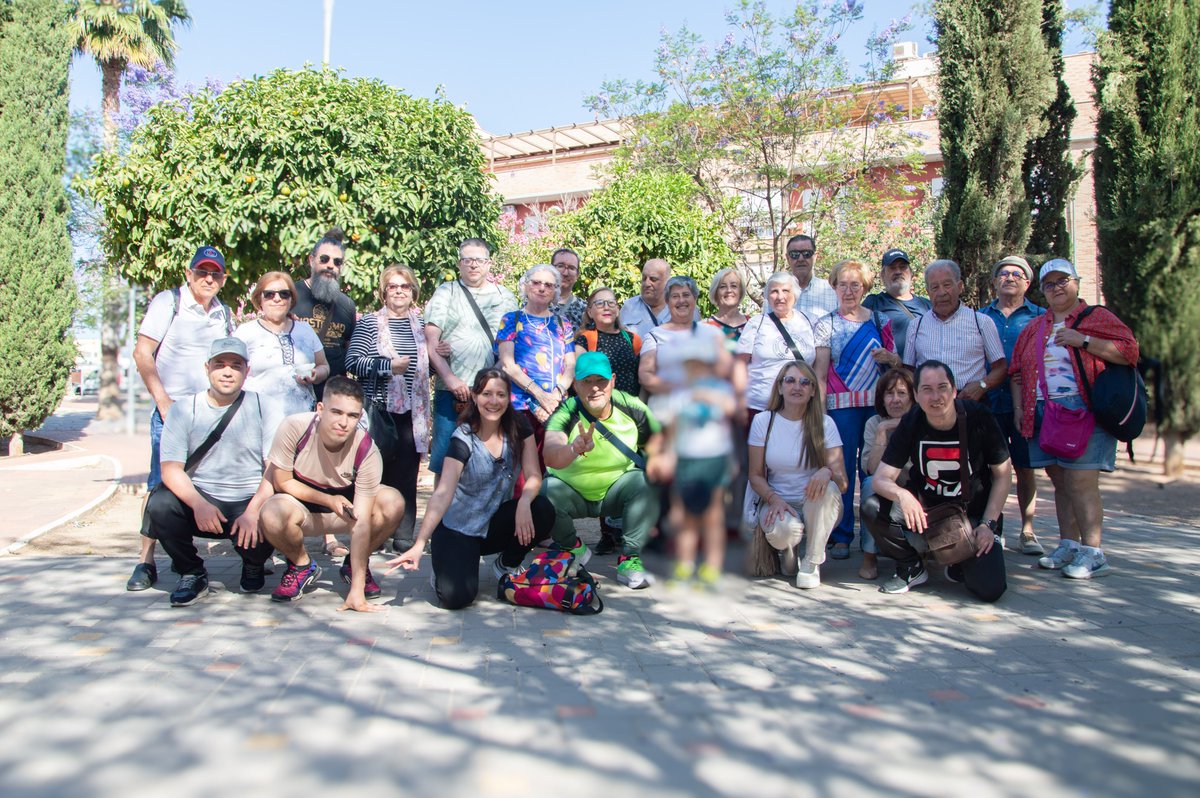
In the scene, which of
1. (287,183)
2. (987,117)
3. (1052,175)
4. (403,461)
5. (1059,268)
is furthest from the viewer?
(1052,175)

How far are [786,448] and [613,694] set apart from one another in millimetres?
2250

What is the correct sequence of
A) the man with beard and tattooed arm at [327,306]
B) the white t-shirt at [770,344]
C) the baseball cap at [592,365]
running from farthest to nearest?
the man with beard and tattooed arm at [327,306] < the white t-shirt at [770,344] < the baseball cap at [592,365]

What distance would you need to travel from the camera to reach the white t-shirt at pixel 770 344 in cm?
557

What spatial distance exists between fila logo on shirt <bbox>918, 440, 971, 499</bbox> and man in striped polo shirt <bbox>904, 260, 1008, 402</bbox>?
2.66ft

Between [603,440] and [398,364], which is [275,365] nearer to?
[398,364]

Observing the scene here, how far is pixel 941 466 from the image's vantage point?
5.27 metres

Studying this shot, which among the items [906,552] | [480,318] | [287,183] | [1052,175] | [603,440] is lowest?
[906,552]

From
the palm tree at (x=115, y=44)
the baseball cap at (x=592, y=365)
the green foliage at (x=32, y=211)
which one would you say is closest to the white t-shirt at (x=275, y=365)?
the baseball cap at (x=592, y=365)

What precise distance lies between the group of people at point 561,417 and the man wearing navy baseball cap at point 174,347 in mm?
13

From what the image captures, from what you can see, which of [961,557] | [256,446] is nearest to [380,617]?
[256,446]

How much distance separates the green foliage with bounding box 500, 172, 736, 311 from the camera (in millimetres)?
10375

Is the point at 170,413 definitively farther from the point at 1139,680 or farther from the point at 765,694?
the point at 1139,680

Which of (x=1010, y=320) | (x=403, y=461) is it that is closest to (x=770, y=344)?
(x=1010, y=320)

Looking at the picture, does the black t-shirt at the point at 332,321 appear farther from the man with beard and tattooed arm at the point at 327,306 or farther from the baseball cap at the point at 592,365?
the baseball cap at the point at 592,365
